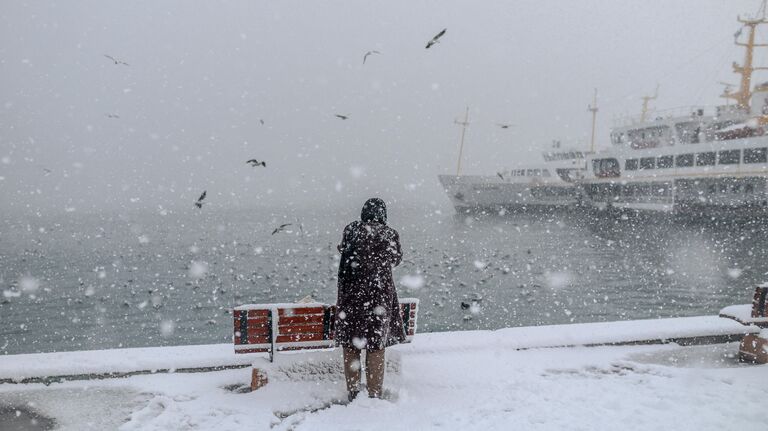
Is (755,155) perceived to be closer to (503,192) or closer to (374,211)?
(503,192)

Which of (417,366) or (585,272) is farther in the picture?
(585,272)

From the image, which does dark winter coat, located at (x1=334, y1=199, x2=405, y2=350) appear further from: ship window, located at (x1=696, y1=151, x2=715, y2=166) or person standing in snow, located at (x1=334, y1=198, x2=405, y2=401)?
ship window, located at (x1=696, y1=151, x2=715, y2=166)

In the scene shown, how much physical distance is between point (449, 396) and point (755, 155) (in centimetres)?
5074

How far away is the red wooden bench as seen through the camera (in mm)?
4688

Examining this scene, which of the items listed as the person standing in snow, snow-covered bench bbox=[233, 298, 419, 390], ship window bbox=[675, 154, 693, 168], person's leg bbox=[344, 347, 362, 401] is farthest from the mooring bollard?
ship window bbox=[675, 154, 693, 168]

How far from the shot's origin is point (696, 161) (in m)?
47.0

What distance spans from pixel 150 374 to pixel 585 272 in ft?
89.3

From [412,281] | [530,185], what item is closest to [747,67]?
[530,185]

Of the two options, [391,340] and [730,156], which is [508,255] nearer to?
[730,156]

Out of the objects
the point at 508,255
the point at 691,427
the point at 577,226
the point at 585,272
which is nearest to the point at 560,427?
the point at 691,427

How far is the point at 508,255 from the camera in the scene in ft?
116

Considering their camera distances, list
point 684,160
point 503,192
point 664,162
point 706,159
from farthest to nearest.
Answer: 1. point 503,192
2. point 664,162
3. point 684,160
4. point 706,159

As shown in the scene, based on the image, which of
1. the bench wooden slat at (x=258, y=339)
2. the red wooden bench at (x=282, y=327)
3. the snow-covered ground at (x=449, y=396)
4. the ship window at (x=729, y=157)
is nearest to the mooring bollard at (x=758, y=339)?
the snow-covered ground at (x=449, y=396)

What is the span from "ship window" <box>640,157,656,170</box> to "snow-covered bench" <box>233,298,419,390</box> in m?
57.6
